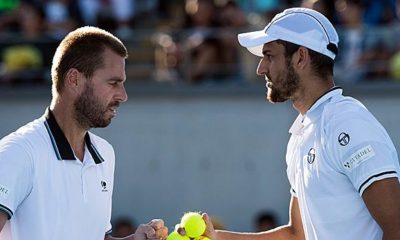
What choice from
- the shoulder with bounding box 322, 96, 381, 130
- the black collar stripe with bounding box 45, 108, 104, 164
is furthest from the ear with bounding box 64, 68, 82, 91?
the shoulder with bounding box 322, 96, 381, 130

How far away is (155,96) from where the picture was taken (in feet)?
42.8

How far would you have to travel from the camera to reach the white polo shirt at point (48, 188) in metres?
5.55

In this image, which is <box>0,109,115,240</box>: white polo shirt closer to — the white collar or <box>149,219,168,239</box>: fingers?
<box>149,219,168,239</box>: fingers

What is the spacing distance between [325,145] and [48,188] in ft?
4.67

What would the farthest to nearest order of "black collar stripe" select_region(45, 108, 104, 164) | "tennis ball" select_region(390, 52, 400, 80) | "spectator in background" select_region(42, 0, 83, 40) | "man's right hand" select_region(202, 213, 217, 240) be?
"spectator in background" select_region(42, 0, 83, 40)
"tennis ball" select_region(390, 52, 400, 80)
"man's right hand" select_region(202, 213, 217, 240)
"black collar stripe" select_region(45, 108, 104, 164)

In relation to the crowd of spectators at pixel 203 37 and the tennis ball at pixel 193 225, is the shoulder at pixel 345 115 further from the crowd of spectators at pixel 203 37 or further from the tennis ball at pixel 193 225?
the crowd of spectators at pixel 203 37

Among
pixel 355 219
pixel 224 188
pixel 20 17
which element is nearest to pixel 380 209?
pixel 355 219

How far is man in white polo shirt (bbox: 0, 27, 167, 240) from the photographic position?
561cm

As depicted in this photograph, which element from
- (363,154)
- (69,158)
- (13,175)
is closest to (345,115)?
(363,154)

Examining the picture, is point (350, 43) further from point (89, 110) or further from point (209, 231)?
point (89, 110)

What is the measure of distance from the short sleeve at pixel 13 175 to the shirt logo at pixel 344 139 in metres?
1.55

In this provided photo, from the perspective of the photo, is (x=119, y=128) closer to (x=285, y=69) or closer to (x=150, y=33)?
(x=150, y=33)

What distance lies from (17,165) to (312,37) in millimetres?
1707

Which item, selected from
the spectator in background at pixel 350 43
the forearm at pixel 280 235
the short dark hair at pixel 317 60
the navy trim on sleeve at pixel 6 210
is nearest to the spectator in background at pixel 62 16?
the spectator in background at pixel 350 43
